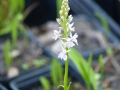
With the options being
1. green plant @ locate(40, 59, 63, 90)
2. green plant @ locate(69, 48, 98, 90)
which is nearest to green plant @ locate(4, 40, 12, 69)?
green plant @ locate(40, 59, 63, 90)

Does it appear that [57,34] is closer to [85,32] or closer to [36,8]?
[85,32]

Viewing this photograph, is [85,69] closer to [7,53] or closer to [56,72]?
[56,72]

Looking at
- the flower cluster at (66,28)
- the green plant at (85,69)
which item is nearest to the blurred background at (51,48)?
the green plant at (85,69)

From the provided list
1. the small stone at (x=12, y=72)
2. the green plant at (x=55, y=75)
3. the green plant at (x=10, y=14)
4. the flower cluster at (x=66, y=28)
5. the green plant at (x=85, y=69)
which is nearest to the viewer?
the flower cluster at (x=66, y=28)

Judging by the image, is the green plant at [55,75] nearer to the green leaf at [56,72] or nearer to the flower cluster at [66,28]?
the green leaf at [56,72]

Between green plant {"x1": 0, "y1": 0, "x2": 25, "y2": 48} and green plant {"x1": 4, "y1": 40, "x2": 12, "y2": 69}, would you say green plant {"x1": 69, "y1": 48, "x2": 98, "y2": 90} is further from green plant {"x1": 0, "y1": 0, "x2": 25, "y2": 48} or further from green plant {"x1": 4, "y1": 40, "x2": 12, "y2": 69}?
green plant {"x1": 0, "y1": 0, "x2": 25, "y2": 48}

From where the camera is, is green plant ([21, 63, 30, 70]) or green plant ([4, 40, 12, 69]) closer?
green plant ([4, 40, 12, 69])
